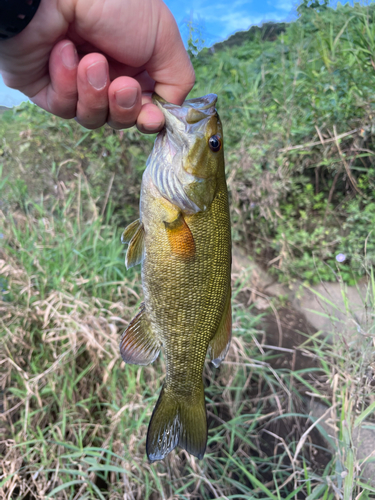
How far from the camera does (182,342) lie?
45.9 inches

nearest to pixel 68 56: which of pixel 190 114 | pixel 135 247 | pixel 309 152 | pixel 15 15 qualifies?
pixel 15 15

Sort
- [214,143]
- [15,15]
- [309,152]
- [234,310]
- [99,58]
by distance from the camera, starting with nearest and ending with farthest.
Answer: [15,15] < [99,58] < [214,143] < [234,310] < [309,152]

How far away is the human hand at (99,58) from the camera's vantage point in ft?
3.43

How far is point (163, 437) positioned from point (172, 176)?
2.86 ft

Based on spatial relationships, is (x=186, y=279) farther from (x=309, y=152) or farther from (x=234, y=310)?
(x=309, y=152)

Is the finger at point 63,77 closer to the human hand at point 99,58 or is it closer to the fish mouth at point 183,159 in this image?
the human hand at point 99,58

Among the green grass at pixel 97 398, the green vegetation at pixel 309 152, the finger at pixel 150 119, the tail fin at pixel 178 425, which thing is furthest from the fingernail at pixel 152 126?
the green vegetation at pixel 309 152

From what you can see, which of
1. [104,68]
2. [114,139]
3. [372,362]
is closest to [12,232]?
[114,139]

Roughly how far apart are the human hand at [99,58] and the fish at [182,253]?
0.14m

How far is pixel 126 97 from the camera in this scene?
1060 mm

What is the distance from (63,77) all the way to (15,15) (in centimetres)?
22

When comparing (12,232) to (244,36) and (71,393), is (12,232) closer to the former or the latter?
(71,393)

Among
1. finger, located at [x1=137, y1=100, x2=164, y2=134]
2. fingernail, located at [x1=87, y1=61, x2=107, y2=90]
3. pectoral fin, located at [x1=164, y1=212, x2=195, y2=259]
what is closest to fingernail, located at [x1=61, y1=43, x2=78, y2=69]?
fingernail, located at [x1=87, y1=61, x2=107, y2=90]

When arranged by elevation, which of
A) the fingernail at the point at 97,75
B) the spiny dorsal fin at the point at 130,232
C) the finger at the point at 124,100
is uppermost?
the fingernail at the point at 97,75
